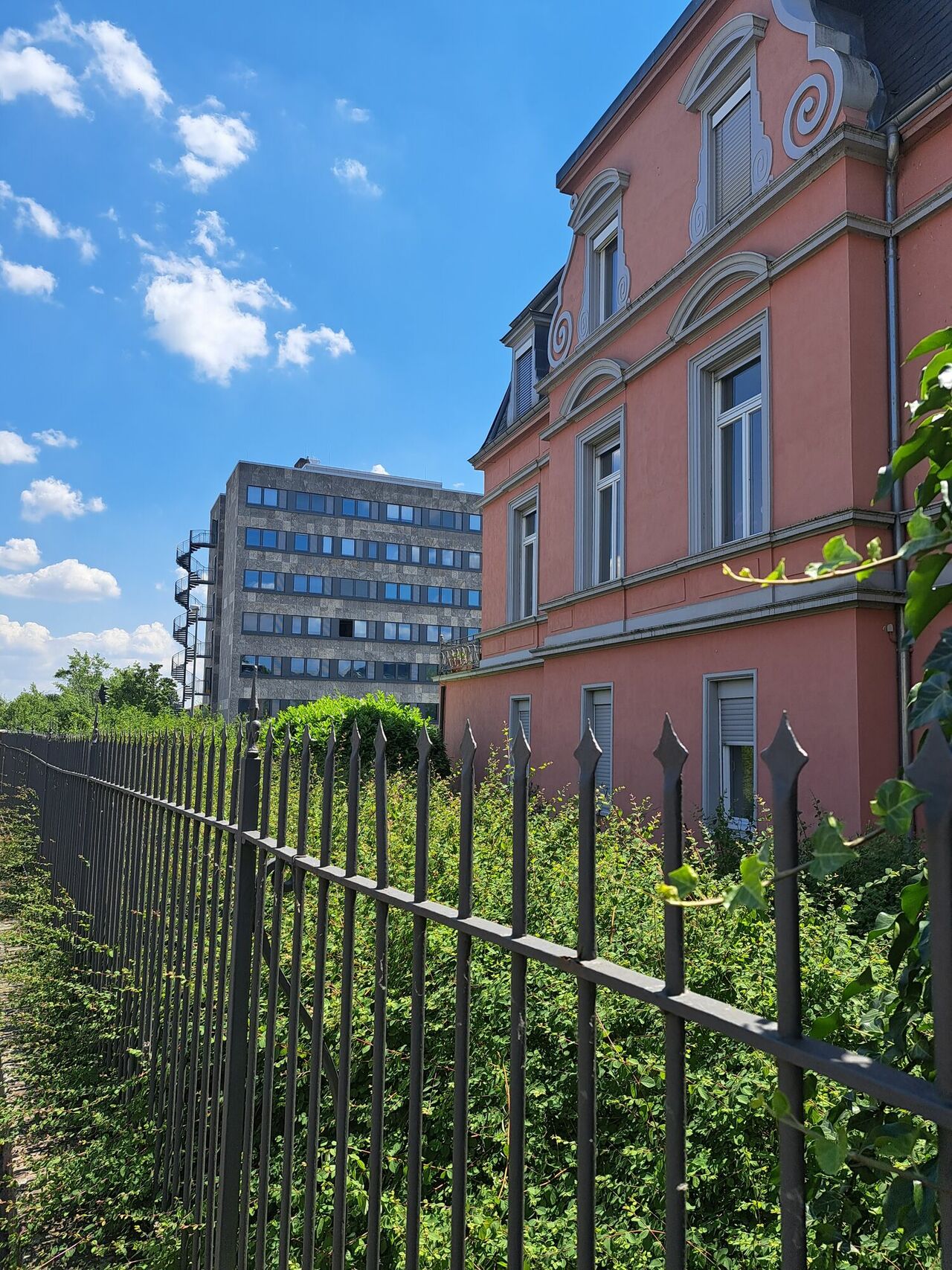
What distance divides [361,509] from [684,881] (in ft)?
178

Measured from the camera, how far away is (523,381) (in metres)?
17.5

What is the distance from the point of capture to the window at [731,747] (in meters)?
9.20

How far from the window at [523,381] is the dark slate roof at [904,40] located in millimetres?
7395

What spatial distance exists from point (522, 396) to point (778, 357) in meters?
8.98

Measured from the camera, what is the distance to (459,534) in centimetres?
5850

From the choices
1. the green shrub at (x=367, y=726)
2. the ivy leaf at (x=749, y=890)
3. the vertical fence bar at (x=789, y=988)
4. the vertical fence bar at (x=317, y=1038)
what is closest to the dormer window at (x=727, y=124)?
the vertical fence bar at (x=317, y=1038)

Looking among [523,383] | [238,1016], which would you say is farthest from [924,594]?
[523,383]

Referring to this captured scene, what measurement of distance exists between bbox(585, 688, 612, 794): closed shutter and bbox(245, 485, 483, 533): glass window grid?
40.4 meters

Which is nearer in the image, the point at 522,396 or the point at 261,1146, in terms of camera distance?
the point at 261,1146

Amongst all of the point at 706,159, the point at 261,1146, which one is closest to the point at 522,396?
the point at 706,159

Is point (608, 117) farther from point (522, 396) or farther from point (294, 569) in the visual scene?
point (294, 569)

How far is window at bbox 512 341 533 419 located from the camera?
1705 cm

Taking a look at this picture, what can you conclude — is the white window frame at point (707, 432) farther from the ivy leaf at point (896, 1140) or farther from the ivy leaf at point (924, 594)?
the ivy leaf at point (896, 1140)

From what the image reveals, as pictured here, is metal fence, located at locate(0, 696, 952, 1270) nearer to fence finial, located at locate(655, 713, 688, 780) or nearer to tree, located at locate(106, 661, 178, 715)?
fence finial, located at locate(655, 713, 688, 780)
